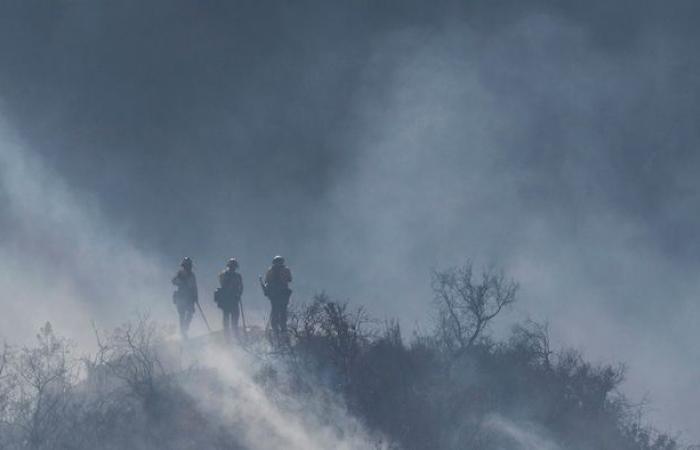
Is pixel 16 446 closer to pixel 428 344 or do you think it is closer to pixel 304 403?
pixel 304 403

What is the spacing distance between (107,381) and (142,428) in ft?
16.8

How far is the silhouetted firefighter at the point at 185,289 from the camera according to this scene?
177 ft

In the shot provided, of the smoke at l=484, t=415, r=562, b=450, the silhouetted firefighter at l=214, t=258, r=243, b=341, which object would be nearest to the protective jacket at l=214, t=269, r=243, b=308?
the silhouetted firefighter at l=214, t=258, r=243, b=341

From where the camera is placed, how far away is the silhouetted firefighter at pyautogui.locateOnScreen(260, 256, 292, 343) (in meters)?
52.5

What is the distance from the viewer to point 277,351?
2229 inches

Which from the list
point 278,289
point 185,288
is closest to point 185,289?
point 185,288

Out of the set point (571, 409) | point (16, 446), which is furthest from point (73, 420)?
point (571, 409)

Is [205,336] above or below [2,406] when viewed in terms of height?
above

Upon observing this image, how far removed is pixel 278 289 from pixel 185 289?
3.78 meters

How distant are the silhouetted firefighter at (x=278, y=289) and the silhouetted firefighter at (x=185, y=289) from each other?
2880 mm

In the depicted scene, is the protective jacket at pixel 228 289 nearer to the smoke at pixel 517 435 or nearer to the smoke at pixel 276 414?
the smoke at pixel 276 414

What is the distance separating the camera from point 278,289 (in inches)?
2092

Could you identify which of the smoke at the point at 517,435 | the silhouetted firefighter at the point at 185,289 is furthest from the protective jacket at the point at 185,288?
the smoke at the point at 517,435

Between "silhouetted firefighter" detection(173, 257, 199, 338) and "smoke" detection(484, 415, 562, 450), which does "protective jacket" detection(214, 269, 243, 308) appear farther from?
"smoke" detection(484, 415, 562, 450)
